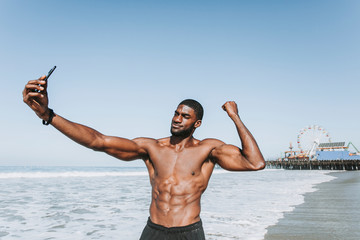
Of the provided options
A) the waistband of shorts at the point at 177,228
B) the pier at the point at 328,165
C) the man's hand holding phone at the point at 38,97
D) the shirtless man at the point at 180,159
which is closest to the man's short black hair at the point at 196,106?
the shirtless man at the point at 180,159

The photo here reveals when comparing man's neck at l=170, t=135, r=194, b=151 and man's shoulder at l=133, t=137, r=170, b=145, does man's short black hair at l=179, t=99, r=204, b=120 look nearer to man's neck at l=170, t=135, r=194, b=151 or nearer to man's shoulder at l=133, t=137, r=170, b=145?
man's neck at l=170, t=135, r=194, b=151

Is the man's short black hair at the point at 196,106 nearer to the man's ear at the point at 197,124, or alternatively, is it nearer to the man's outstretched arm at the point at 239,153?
the man's ear at the point at 197,124

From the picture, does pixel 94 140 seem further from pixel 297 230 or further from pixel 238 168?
pixel 297 230

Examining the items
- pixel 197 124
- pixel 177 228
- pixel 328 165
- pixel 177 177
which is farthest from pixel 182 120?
pixel 328 165

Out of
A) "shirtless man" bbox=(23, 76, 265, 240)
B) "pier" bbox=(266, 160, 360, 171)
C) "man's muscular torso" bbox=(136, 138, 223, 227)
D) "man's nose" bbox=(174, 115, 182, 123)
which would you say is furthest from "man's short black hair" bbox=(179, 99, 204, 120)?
"pier" bbox=(266, 160, 360, 171)

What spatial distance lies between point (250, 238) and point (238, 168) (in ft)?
11.7

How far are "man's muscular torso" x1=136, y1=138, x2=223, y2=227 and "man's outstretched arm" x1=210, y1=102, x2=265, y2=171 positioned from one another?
0.11 metres

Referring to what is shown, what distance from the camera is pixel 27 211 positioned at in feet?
28.2

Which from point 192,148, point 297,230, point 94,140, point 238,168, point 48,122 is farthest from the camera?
point 297,230

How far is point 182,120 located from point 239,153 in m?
0.60

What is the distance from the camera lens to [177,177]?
2803 millimetres

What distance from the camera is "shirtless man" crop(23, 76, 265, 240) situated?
2.60m

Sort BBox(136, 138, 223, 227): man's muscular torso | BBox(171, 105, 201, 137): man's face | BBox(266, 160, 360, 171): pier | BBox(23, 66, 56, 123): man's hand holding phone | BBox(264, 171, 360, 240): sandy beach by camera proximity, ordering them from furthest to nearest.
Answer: BBox(266, 160, 360, 171): pier < BBox(264, 171, 360, 240): sandy beach < BBox(171, 105, 201, 137): man's face < BBox(136, 138, 223, 227): man's muscular torso < BBox(23, 66, 56, 123): man's hand holding phone

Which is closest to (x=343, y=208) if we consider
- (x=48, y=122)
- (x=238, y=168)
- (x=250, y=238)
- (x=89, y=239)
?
(x=250, y=238)
